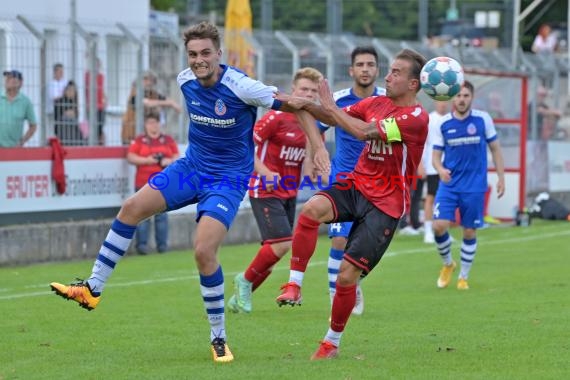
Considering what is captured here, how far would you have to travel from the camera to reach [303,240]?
33.6 feet

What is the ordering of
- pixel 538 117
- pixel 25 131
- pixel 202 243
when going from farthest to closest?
1. pixel 538 117
2. pixel 25 131
3. pixel 202 243

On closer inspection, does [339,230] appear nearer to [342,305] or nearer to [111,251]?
[342,305]

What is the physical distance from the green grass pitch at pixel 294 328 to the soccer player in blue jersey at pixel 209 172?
0.52m

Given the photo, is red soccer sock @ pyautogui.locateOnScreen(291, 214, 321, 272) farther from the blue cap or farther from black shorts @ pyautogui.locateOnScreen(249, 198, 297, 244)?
the blue cap

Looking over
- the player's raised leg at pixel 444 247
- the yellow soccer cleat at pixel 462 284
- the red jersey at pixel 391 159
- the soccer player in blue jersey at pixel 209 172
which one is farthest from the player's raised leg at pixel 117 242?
the yellow soccer cleat at pixel 462 284

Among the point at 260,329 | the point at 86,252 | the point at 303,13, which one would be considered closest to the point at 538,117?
the point at 86,252

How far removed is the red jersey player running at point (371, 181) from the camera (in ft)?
30.3

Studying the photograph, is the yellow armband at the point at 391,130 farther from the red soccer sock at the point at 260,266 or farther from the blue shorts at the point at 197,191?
the red soccer sock at the point at 260,266

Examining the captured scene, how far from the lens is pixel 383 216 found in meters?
9.45

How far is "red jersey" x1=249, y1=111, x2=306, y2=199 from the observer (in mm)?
12750

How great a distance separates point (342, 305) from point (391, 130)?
4.34 ft

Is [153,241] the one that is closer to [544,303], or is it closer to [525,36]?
[544,303]

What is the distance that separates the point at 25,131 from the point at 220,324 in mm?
8863

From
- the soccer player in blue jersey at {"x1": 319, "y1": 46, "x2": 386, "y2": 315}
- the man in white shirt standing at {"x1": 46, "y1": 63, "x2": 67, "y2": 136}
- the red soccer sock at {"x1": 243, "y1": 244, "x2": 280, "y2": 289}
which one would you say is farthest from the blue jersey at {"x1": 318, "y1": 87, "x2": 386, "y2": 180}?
the man in white shirt standing at {"x1": 46, "y1": 63, "x2": 67, "y2": 136}
